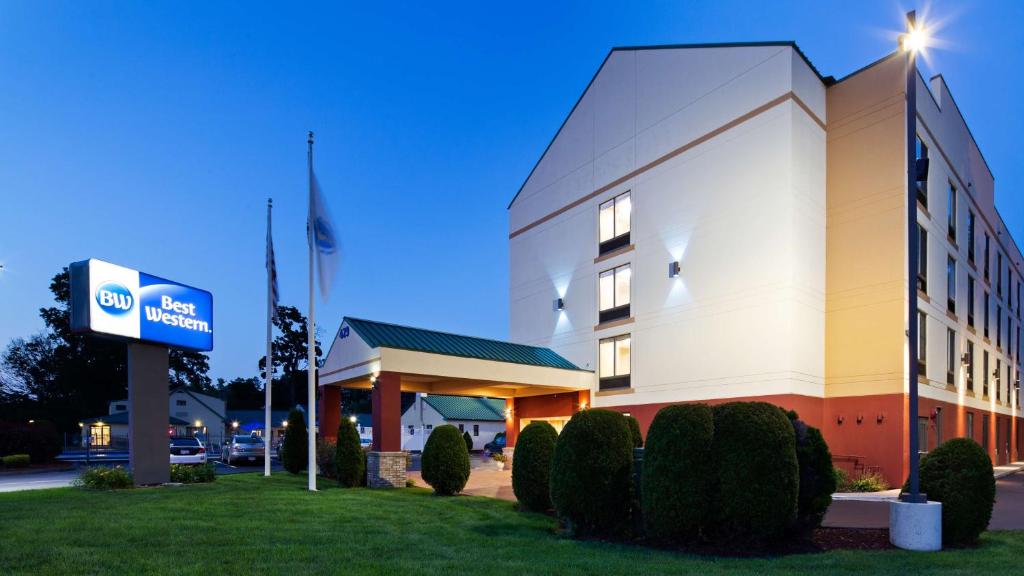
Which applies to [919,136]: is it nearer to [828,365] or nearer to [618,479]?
[828,365]

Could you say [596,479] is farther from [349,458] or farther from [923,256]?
[923,256]

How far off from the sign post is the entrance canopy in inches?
207

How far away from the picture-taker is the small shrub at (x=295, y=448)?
2319cm

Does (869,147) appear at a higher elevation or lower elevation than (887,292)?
higher

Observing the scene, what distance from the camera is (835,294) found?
71.3ft

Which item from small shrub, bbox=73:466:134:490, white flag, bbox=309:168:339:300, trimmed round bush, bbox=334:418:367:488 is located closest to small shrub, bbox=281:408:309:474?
trimmed round bush, bbox=334:418:367:488

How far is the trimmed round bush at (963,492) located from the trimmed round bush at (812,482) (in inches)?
70.9

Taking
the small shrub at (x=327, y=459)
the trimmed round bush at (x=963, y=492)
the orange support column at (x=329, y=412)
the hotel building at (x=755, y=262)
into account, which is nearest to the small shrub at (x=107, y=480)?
the small shrub at (x=327, y=459)

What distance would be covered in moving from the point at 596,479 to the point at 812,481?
3.37 m

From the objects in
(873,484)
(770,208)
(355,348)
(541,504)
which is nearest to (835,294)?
(770,208)

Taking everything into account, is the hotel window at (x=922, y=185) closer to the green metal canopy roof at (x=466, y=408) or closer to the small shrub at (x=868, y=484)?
the small shrub at (x=868, y=484)

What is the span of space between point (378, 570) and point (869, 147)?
2081 cm

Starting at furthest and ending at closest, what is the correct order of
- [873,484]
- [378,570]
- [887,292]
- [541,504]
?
[887,292]
[873,484]
[541,504]
[378,570]

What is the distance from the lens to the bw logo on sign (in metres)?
16.5
